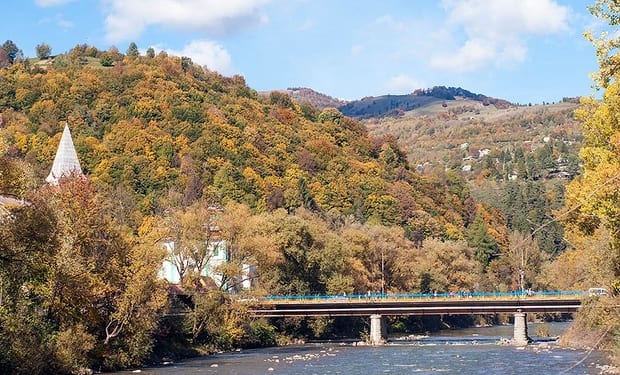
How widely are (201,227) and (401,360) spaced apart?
2389 centimetres

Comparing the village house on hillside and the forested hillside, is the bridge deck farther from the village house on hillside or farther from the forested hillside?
the village house on hillside

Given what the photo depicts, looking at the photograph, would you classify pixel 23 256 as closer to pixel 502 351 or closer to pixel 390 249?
pixel 502 351

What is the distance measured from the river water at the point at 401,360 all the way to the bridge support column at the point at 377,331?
2542 millimetres

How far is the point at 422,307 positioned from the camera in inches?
3346

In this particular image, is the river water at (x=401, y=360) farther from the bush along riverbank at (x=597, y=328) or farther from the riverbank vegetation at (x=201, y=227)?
the riverbank vegetation at (x=201, y=227)

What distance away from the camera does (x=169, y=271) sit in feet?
321

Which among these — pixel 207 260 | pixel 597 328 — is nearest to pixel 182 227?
pixel 207 260

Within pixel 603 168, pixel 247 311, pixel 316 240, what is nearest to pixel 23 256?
pixel 603 168

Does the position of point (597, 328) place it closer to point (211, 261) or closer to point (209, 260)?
point (209, 260)

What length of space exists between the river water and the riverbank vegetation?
12.6 feet

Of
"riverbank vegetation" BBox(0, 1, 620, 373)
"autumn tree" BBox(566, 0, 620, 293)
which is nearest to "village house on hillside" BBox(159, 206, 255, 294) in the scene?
"riverbank vegetation" BBox(0, 1, 620, 373)

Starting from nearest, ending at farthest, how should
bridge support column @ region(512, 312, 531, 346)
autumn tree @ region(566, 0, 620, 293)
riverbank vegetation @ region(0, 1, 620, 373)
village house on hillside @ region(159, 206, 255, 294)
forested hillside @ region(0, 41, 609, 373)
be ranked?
autumn tree @ region(566, 0, 620, 293) → riverbank vegetation @ region(0, 1, 620, 373) → forested hillside @ region(0, 41, 609, 373) → village house on hillside @ region(159, 206, 255, 294) → bridge support column @ region(512, 312, 531, 346)

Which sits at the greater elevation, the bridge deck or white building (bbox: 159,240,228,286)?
white building (bbox: 159,240,228,286)

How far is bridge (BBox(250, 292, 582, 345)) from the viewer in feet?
273
